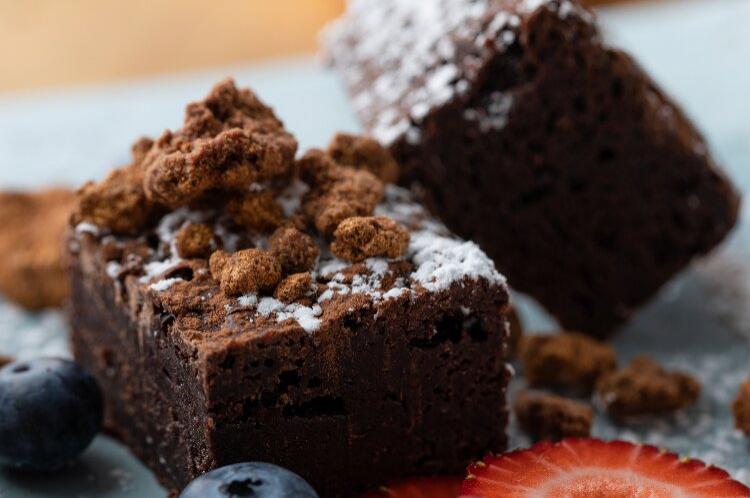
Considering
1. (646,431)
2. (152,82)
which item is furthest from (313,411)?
(152,82)

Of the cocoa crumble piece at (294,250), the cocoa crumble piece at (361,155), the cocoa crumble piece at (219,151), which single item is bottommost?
the cocoa crumble piece at (294,250)

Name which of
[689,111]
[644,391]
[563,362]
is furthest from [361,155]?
[689,111]

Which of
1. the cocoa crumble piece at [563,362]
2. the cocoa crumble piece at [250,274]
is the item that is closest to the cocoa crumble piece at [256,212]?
the cocoa crumble piece at [250,274]

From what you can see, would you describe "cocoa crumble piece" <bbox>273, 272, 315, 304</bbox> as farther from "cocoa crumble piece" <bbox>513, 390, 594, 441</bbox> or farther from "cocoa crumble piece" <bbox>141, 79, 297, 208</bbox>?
"cocoa crumble piece" <bbox>513, 390, 594, 441</bbox>

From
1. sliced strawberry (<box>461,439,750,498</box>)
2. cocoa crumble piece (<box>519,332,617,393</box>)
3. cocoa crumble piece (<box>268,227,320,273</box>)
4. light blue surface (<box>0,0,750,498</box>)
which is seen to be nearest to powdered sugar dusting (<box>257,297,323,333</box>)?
cocoa crumble piece (<box>268,227,320,273</box>)

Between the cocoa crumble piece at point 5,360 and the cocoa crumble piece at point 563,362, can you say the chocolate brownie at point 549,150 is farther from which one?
the cocoa crumble piece at point 5,360

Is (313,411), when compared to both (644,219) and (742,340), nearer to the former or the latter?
(644,219)
